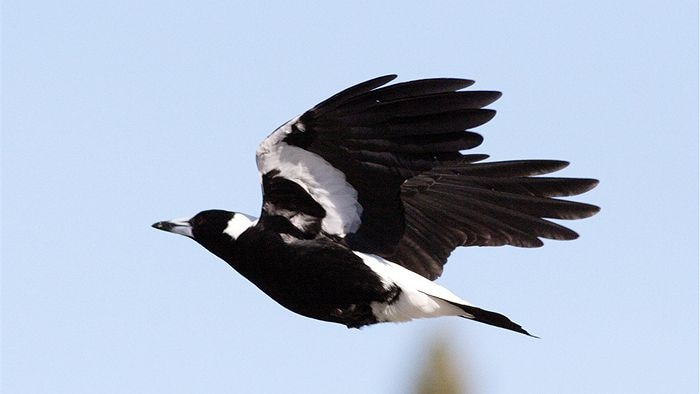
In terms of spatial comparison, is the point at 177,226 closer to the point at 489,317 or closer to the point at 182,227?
the point at 182,227

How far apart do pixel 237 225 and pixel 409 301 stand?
0.90m

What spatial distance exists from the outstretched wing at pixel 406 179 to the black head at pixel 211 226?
165 millimetres

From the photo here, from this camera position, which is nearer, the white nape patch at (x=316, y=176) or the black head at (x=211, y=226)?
the white nape patch at (x=316, y=176)

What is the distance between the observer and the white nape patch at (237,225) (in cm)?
588

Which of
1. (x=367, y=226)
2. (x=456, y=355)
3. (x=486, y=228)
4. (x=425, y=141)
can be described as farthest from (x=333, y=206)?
(x=456, y=355)

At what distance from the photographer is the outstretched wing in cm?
541

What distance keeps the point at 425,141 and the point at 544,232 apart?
51.3 inches

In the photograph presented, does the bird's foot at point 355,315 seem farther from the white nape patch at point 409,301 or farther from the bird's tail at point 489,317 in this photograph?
the bird's tail at point 489,317

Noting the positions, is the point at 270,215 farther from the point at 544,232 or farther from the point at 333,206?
the point at 544,232

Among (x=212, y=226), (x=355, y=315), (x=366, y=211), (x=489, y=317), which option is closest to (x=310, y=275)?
(x=355, y=315)

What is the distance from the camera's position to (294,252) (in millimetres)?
5785

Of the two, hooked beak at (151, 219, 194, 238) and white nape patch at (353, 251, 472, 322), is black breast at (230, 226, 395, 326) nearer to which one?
white nape patch at (353, 251, 472, 322)

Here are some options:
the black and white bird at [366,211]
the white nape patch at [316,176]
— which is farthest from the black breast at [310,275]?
the white nape patch at [316,176]

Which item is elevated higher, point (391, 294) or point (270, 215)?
point (270, 215)
